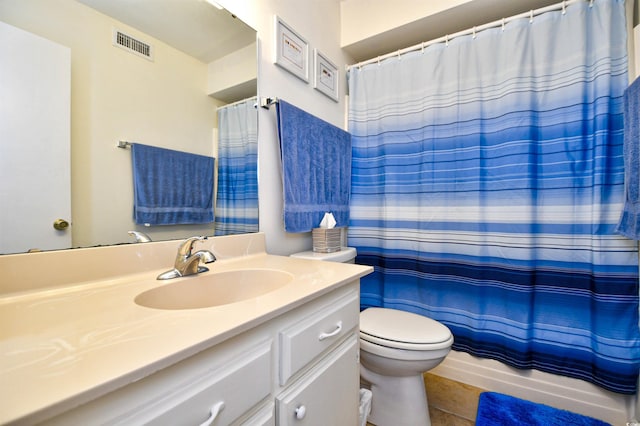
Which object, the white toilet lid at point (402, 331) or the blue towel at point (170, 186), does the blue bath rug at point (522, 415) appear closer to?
the white toilet lid at point (402, 331)

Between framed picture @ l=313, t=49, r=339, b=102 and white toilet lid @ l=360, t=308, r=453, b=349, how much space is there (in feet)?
4.45

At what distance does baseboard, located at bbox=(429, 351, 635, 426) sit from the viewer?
1.26 meters

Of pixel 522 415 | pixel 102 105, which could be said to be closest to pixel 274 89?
pixel 102 105

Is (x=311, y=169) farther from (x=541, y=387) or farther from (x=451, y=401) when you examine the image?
(x=541, y=387)

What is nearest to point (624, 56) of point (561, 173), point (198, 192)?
point (561, 173)

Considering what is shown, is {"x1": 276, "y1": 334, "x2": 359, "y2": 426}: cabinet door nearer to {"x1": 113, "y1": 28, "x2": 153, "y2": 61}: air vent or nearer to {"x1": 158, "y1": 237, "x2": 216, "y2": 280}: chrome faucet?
{"x1": 158, "y1": 237, "x2": 216, "y2": 280}: chrome faucet

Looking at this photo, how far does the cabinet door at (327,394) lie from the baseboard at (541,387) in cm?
94

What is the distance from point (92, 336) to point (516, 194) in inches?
69.3

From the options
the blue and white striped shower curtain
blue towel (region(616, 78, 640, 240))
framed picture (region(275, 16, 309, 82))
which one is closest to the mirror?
framed picture (region(275, 16, 309, 82))

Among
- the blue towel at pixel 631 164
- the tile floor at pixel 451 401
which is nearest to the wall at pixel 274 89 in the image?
the tile floor at pixel 451 401

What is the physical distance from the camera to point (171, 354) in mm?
391

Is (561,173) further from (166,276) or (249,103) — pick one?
(166,276)

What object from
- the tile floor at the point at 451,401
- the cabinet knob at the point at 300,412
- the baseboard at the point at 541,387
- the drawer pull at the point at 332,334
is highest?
the drawer pull at the point at 332,334

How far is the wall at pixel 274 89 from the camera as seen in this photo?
128 cm
